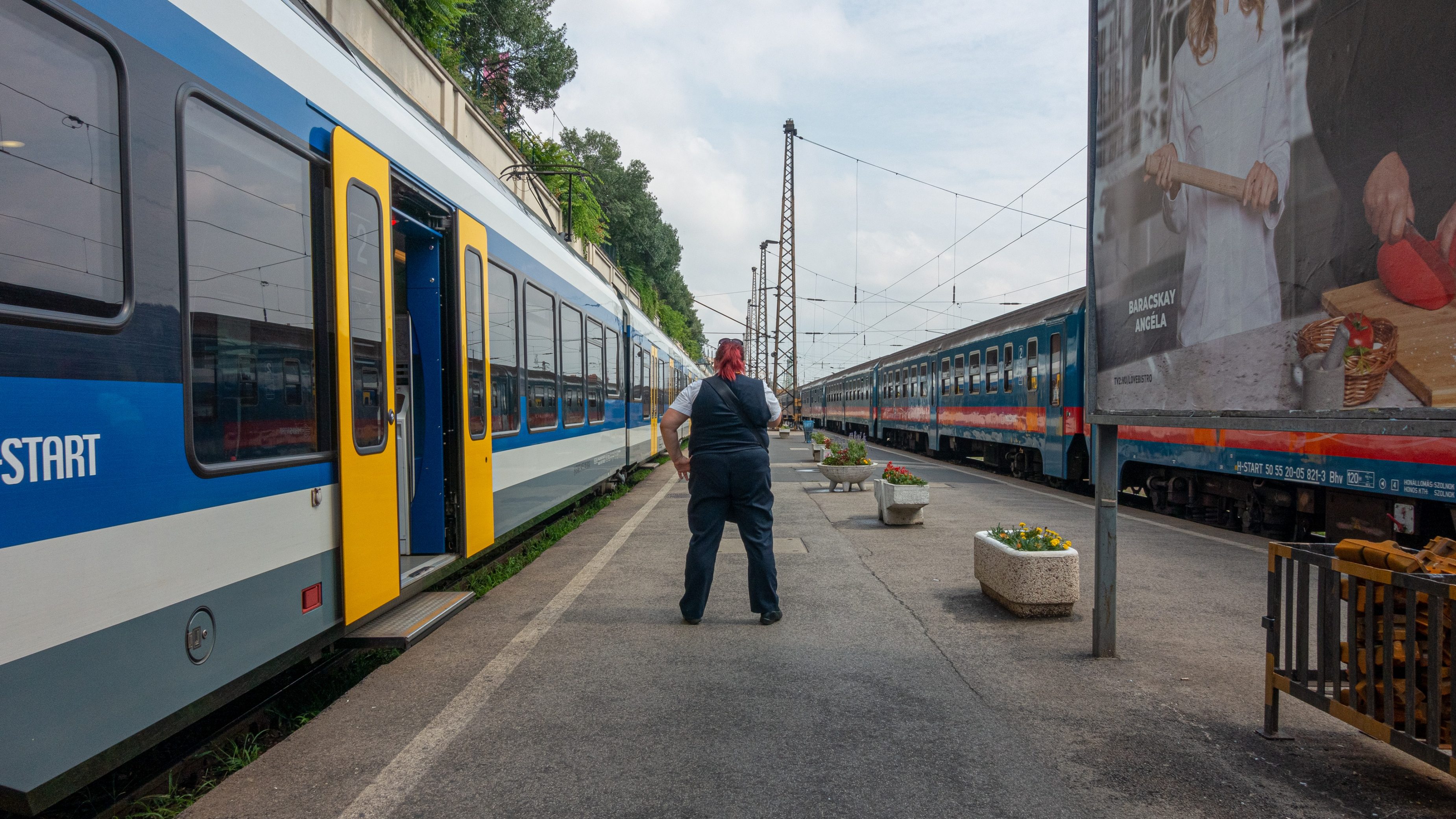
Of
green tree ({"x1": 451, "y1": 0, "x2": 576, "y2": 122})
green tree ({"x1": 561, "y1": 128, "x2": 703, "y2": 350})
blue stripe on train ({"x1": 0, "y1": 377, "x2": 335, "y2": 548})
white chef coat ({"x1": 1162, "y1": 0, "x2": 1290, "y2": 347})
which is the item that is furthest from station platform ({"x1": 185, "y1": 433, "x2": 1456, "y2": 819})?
green tree ({"x1": 561, "y1": 128, "x2": 703, "y2": 350})

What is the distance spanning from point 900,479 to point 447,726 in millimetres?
7211

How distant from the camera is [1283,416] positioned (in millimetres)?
3545

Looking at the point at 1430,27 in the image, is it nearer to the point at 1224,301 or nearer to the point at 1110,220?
the point at 1224,301

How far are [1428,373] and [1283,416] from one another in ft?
2.26

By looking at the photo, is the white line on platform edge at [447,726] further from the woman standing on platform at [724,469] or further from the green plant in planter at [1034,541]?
the green plant in planter at [1034,541]

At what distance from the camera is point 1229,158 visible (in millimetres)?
3893

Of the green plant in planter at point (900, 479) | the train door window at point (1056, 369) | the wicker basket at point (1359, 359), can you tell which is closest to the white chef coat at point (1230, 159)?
the wicker basket at point (1359, 359)

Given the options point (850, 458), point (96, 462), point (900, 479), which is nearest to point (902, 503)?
point (900, 479)

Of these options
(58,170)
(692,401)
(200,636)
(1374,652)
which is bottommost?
(1374,652)

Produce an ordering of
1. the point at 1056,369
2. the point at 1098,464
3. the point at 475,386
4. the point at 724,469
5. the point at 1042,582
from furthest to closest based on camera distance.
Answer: the point at 1056,369 → the point at 475,386 → the point at 1042,582 → the point at 724,469 → the point at 1098,464

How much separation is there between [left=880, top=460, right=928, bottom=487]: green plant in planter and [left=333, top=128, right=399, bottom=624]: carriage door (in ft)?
21.6

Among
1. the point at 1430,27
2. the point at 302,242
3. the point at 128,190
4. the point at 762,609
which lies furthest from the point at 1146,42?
the point at 128,190

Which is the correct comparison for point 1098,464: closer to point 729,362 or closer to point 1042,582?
point 1042,582

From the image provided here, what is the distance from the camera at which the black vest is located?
5527mm
